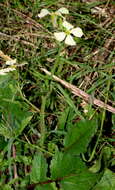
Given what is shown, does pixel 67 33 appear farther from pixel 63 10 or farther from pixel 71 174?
pixel 71 174

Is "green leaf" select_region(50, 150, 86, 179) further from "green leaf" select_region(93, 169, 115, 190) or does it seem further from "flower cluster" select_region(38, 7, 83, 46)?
"flower cluster" select_region(38, 7, 83, 46)

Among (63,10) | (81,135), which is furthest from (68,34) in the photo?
(81,135)

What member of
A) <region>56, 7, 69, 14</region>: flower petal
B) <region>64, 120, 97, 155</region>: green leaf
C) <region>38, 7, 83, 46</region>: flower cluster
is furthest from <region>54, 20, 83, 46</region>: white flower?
<region>64, 120, 97, 155</region>: green leaf

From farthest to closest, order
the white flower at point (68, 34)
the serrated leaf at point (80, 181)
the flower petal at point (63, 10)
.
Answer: the flower petal at point (63, 10) → the white flower at point (68, 34) → the serrated leaf at point (80, 181)

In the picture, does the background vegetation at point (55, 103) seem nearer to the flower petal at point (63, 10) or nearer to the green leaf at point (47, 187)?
A: the green leaf at point (47, 187)

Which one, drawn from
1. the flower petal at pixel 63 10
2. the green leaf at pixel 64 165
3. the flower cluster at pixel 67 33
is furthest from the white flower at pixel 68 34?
the green leaf at pixel 64 165

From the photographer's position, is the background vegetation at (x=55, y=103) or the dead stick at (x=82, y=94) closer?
the background vegetation at (x=55, y=103)
